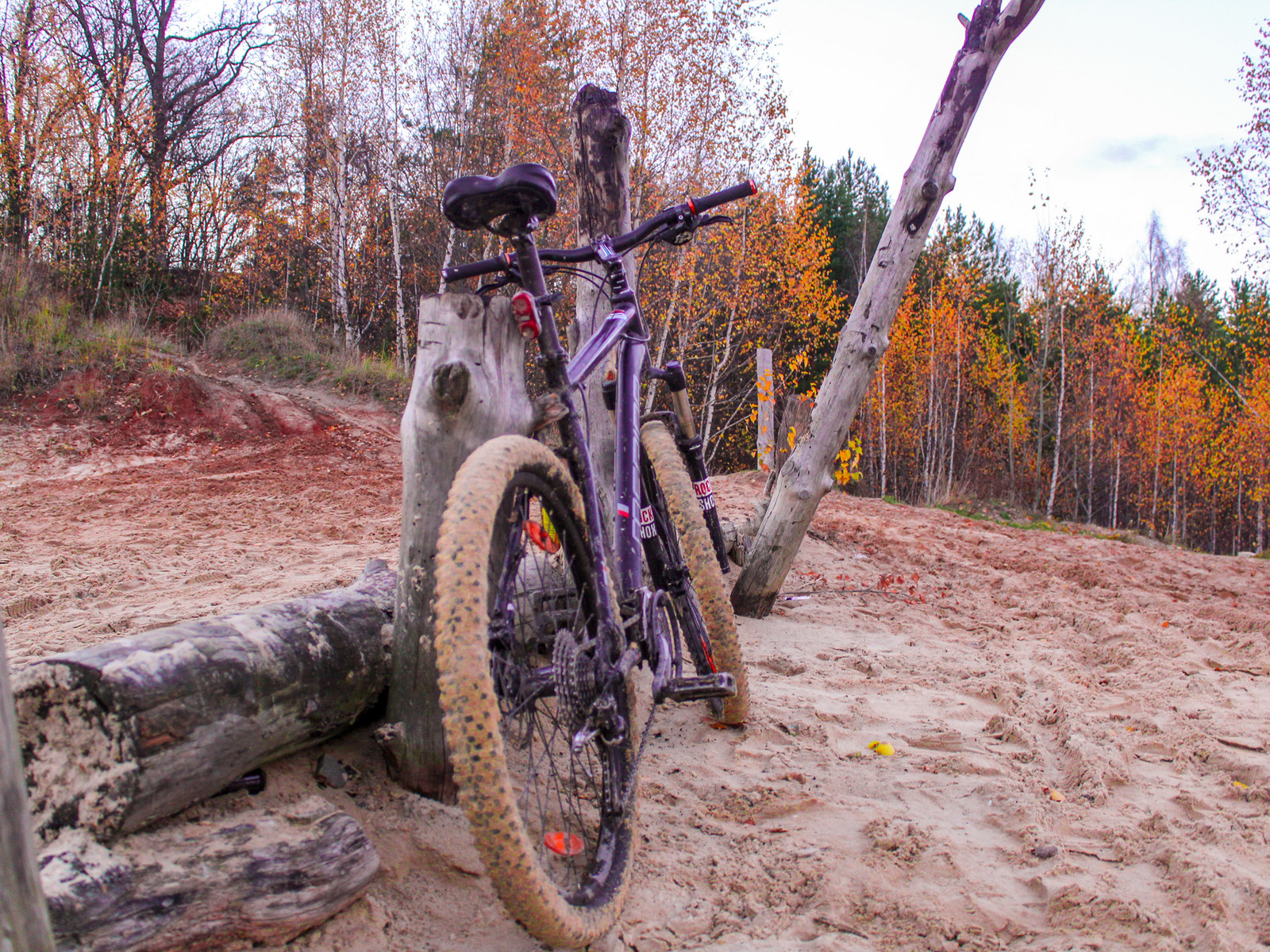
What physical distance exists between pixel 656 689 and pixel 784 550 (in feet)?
7.76

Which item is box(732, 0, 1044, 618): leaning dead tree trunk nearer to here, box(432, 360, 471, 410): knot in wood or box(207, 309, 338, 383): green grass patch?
box(432, 360, 471, 410): knot in wood

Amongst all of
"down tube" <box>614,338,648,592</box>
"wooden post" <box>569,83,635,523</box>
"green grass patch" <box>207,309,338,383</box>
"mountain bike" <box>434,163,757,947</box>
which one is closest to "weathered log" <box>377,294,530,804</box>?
"mountain bike" <box>434,163,757,947</box>

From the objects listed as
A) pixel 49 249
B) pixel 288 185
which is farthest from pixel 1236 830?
pixel 288 185

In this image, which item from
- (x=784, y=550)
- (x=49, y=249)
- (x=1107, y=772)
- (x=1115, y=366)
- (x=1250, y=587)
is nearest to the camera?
(x=1107, y=772)

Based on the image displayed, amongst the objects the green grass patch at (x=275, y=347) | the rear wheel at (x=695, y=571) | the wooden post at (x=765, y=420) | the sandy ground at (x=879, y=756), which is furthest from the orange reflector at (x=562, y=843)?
the green grass patch at (x=275, y=347)

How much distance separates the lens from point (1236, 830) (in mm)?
2123

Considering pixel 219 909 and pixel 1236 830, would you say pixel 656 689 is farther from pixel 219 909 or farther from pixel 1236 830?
pixel 1236 830

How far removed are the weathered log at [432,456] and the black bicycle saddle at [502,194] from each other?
260 mm

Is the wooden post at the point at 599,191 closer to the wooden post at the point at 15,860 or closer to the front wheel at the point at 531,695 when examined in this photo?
the front wheel at the point at 531,695

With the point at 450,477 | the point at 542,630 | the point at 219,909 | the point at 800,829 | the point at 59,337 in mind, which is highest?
the point at 59,337

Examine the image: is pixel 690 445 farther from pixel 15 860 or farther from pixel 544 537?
pixel 15 860

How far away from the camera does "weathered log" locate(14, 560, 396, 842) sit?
1.42 m

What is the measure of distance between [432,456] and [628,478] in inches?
→ 23.1

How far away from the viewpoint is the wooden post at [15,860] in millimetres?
766
